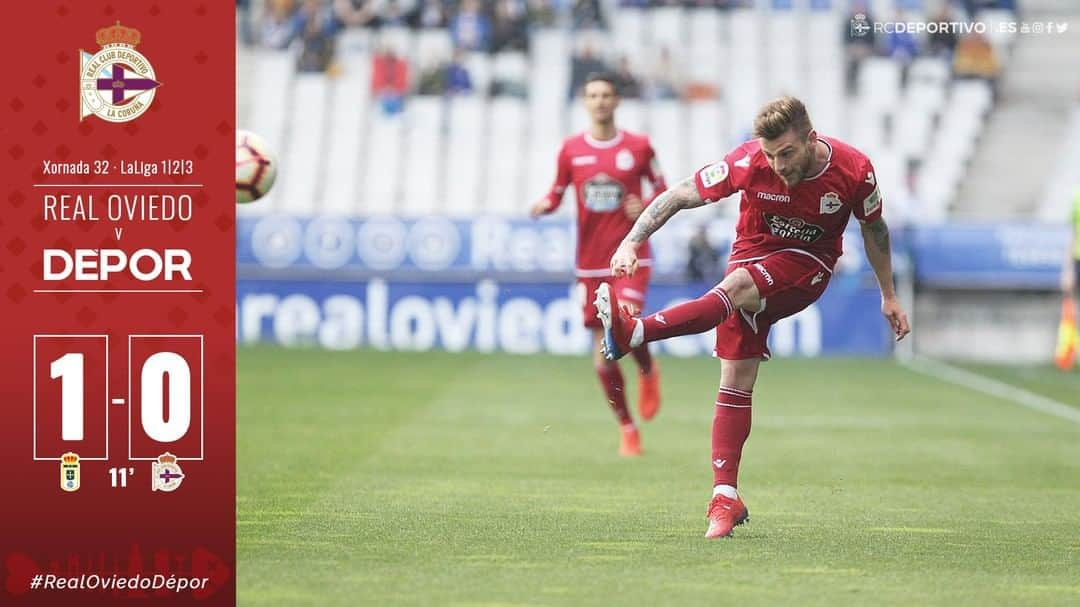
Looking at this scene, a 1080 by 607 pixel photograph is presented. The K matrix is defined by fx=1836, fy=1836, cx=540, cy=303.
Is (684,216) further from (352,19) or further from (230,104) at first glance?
(230,104)

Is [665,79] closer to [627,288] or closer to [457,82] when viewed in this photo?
[457,82]

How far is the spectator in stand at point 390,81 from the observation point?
3059cm

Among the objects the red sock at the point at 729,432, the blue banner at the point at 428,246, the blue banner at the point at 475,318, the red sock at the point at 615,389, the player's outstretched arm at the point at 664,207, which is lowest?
the blue banner at the point at 475,318

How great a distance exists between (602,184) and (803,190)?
449 centimetres

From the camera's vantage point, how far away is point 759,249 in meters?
8.03

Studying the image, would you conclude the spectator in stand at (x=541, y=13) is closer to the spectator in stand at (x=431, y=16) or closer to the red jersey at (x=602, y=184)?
the spectator in stand at (x=431, y=16)

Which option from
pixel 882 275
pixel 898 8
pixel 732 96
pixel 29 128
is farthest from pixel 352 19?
pixel 29 128

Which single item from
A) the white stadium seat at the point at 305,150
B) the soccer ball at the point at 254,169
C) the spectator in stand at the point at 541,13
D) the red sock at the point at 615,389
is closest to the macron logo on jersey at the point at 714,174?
the red sock at the point at 615,389

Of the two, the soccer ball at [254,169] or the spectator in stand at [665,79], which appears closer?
the soccer ball at [254,169]

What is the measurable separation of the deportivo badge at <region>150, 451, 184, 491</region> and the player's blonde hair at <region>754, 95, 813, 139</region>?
2794 mm

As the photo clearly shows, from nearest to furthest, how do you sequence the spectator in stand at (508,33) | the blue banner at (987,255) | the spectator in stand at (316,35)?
the blue banner at (987,255), the spectator in stand at (508,33), the spectator in stand at (316,35)

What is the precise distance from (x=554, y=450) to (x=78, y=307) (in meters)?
6.49

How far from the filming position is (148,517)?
5633mm

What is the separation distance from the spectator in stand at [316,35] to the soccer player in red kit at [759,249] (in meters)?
24.0
